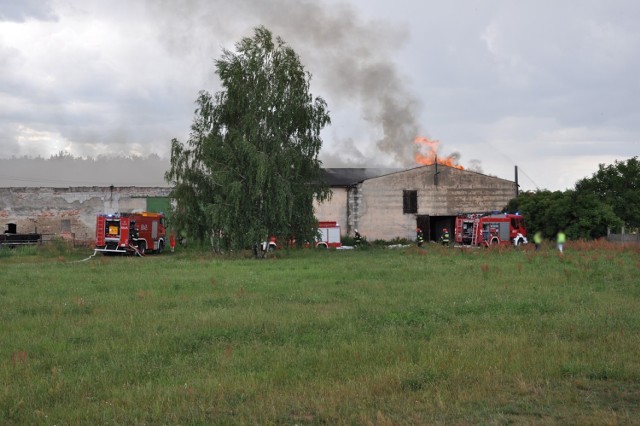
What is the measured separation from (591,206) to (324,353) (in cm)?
3477

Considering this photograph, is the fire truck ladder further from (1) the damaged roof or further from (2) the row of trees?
(1) the damaged roof

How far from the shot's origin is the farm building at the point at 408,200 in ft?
161

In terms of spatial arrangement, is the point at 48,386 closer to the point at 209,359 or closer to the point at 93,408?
the point at 93,408

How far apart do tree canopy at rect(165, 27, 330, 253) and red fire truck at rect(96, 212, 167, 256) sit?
6240mm

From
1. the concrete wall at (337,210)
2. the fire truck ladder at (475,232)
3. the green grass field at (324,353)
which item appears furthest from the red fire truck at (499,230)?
the green grass field at (324,353)

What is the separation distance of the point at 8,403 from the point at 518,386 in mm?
5327

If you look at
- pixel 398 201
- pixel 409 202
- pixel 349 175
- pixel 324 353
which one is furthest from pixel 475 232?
pixel 324 353

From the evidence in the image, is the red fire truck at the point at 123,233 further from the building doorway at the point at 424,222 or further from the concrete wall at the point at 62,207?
the building doorway at the point at 424,222

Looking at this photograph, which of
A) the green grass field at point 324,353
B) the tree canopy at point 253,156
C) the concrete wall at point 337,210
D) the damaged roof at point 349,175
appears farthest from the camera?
the damaged roof at point 349,175

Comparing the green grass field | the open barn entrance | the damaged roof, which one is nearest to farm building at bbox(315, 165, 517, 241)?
the open barn entrance

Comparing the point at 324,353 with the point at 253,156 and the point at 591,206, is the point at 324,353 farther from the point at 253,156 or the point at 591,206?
the point at 591,206

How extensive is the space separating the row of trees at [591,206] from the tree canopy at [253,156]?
15.5 m

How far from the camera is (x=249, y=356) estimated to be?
848 cm

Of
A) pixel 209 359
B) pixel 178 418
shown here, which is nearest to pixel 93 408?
pixel 178 418
